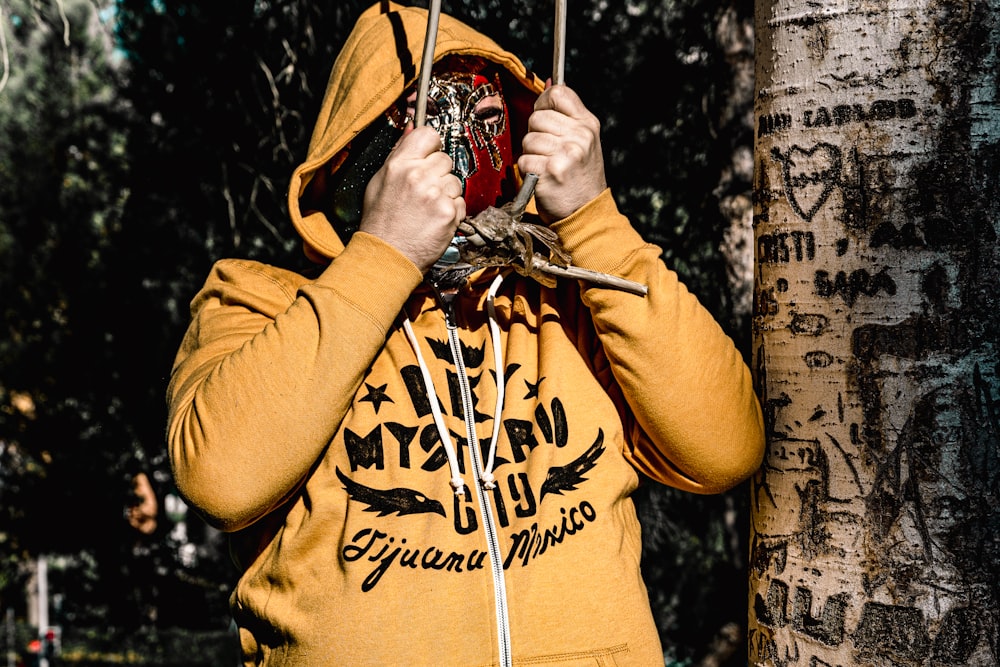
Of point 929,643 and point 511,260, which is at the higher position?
point 511,260

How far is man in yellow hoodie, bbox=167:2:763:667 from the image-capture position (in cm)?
158

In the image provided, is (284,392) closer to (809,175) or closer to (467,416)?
(467,416)

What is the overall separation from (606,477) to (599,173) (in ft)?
1.82

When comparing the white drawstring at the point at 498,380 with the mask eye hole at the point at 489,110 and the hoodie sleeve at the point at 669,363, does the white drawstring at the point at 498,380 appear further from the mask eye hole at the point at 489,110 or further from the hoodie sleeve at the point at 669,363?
the mask eye hole at the point at 489,110

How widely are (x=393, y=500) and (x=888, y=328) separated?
86 cm

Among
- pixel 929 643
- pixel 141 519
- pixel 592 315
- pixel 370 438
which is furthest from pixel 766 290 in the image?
pixel 141 519

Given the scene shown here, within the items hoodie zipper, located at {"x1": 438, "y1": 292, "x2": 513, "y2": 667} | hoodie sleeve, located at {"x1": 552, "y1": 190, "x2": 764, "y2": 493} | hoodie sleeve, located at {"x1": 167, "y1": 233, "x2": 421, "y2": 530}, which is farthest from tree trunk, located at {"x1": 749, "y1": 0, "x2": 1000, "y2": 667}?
hoodie sleeve, located at {"x1": 167, "y1": 233, "x2": 421, "y2": 530}

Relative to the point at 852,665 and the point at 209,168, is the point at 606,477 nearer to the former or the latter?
the point at 852,665

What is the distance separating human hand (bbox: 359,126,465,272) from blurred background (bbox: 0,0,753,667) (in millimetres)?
1740

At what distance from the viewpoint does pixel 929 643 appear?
1448mm

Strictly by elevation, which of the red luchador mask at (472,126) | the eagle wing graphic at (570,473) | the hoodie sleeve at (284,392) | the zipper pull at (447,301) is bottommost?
the eagle wing graphic at (570,473)

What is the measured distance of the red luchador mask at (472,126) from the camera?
6.48 feet

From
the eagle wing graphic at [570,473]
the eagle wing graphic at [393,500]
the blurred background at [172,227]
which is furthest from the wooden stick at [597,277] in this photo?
the blurred background at [172,227]

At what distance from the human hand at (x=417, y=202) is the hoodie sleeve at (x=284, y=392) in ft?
0.10
